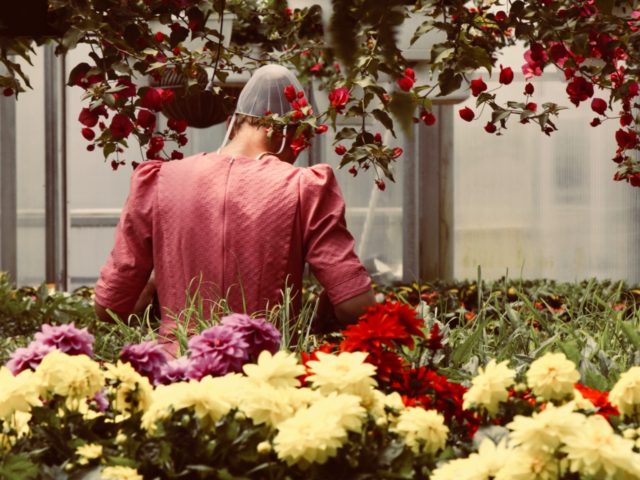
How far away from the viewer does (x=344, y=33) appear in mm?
986

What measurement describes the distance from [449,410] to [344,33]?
0.75 m

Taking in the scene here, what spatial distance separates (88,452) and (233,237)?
3.15ft

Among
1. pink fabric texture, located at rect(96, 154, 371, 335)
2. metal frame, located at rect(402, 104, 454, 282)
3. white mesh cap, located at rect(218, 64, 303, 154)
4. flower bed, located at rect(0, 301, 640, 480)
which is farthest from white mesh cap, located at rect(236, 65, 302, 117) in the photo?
metal frame, located at rect(402, 104, 454, 282)

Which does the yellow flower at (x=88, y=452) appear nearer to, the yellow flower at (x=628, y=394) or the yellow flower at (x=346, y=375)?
the yellow flower at (x=346, y=375)

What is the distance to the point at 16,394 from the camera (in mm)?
1441

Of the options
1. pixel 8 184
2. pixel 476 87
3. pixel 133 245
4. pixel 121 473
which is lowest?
pixel 121 473

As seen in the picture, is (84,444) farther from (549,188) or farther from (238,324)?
(549,188)

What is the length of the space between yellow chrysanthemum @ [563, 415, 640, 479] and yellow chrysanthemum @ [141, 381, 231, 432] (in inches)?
17.1

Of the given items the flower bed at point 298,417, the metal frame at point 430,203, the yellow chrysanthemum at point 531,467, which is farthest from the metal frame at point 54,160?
the yellow chrysanthemum at point 531,467

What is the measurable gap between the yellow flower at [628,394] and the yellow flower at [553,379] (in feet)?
0.20

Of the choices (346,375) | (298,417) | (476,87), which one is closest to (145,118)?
(476,87)

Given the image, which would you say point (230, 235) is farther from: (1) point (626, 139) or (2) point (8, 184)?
(2) point (8, 184)

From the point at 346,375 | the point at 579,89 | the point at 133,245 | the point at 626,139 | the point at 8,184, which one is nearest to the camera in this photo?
the point at 346,375

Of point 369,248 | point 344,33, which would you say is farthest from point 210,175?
point 369,248
